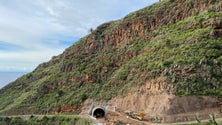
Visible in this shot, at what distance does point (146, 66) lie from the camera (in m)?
60.3

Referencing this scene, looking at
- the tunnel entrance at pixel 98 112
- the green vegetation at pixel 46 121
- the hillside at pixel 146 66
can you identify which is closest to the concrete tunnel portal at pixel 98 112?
the tunnel entrance at pixel 98 112

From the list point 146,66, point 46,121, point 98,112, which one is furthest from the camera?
point 46,121

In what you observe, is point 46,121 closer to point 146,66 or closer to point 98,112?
point 98,112

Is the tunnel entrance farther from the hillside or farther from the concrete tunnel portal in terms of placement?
the hillside

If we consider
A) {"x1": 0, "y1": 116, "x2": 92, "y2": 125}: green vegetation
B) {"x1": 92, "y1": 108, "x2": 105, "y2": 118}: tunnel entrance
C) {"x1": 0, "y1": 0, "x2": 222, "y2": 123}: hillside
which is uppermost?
{"x1": 0, "y1": 0, "x2": 222, "y2": 123}: hillside

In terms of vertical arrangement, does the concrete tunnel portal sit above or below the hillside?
below

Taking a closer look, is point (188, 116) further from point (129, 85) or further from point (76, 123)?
point (76, 123)

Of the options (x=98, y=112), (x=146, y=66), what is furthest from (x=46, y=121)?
(x=146, y=66)

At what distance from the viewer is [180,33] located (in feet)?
203

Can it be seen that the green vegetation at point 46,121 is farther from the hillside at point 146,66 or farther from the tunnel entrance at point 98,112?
the hillside at point 146,66

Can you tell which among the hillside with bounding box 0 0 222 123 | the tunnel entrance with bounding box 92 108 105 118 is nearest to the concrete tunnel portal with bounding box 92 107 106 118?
the tunnel entrance with bounding box 92 108 105 118

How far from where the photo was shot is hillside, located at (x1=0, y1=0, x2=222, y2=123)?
4959 cm

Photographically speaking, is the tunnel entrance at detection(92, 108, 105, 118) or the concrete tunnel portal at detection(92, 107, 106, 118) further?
the tunnel entrance at detection(92, 108, 105, 118)

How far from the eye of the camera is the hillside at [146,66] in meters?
49.6
